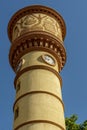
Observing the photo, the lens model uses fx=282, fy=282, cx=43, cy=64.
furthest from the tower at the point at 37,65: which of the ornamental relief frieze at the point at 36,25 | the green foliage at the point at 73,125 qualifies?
the green foliage at the point at 73,125

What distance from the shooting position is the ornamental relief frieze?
16734 mm

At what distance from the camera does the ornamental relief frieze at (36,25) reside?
16734 mm

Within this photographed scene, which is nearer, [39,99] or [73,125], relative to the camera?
[39,99]

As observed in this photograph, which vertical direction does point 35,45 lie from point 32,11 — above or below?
below

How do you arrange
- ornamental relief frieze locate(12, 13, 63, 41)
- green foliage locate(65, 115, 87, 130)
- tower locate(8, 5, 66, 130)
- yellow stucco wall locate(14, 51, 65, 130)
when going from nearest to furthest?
yellow stucco wall locate(14, 51, 65, 130) < tower locate(8, 5, 66, 130) < ornamental relief frieze locate(12, 13, 63, 41) < green foliage locate(65, 115, 87, 130)

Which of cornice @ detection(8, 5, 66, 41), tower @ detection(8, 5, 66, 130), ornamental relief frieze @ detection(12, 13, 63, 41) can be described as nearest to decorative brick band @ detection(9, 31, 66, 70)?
tower @ detection(8, 5, 66, 130)

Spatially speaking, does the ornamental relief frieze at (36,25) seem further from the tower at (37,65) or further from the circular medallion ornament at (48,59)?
the circular medallion ornament at (48,59)

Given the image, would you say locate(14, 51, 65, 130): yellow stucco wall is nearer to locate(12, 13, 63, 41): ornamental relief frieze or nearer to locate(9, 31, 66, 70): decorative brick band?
locate(9, 31, 66, 70): decorative brick band

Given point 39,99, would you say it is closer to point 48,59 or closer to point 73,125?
Answer: point 48,59

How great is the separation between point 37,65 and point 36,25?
316 centimetres

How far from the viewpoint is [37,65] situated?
14.8 metres

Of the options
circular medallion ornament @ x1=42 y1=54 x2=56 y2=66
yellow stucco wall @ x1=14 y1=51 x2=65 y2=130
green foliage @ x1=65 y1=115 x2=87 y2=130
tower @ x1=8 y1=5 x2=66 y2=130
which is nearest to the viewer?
yellow stucco wall @ x1=14 y1=51 x2=65 y2=130

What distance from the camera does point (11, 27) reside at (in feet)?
59.6

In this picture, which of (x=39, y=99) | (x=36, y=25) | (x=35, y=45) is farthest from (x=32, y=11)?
(x=39, y=99)
